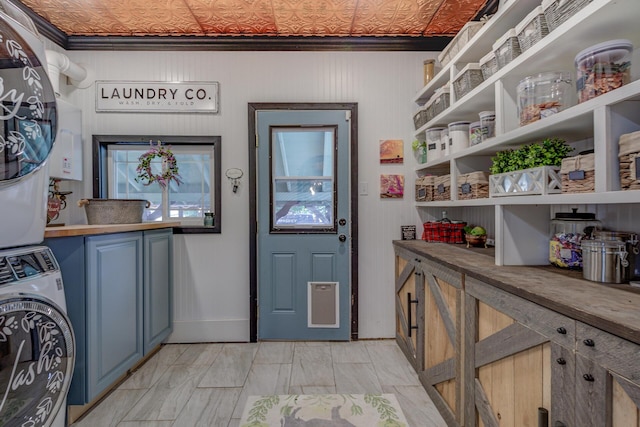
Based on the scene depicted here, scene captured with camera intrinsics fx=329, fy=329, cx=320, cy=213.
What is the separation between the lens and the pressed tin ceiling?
2.49 m

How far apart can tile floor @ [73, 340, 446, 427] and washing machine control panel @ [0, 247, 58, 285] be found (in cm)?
109

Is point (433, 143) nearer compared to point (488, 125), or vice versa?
point (488, 125)

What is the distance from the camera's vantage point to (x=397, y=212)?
3.04 m

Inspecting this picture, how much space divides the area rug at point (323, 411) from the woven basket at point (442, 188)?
4.68 feet

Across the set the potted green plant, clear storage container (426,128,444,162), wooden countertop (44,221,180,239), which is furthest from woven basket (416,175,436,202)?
wooden countertop (44,221,180,239)

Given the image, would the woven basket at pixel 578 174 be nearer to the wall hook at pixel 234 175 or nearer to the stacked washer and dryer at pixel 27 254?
the stacked washer and dryer at pixel 27 254

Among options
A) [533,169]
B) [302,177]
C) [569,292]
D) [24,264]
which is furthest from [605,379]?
[302,177]

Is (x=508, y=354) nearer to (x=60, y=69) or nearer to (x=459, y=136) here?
(x=459, y=136)

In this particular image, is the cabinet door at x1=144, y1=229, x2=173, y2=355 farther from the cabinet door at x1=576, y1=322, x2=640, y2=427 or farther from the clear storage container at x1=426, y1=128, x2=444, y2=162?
the cabinet door at x1=576, y1=322, x2=640, y2=427

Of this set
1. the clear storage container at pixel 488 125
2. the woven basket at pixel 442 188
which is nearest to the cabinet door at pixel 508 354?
the clear storage container at pixel 488 125

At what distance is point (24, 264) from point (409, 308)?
220 cm

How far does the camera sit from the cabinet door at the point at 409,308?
2234 millimetres

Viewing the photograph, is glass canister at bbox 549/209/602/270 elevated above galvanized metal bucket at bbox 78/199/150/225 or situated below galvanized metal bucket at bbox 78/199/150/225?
below

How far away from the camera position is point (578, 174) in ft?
4.00
